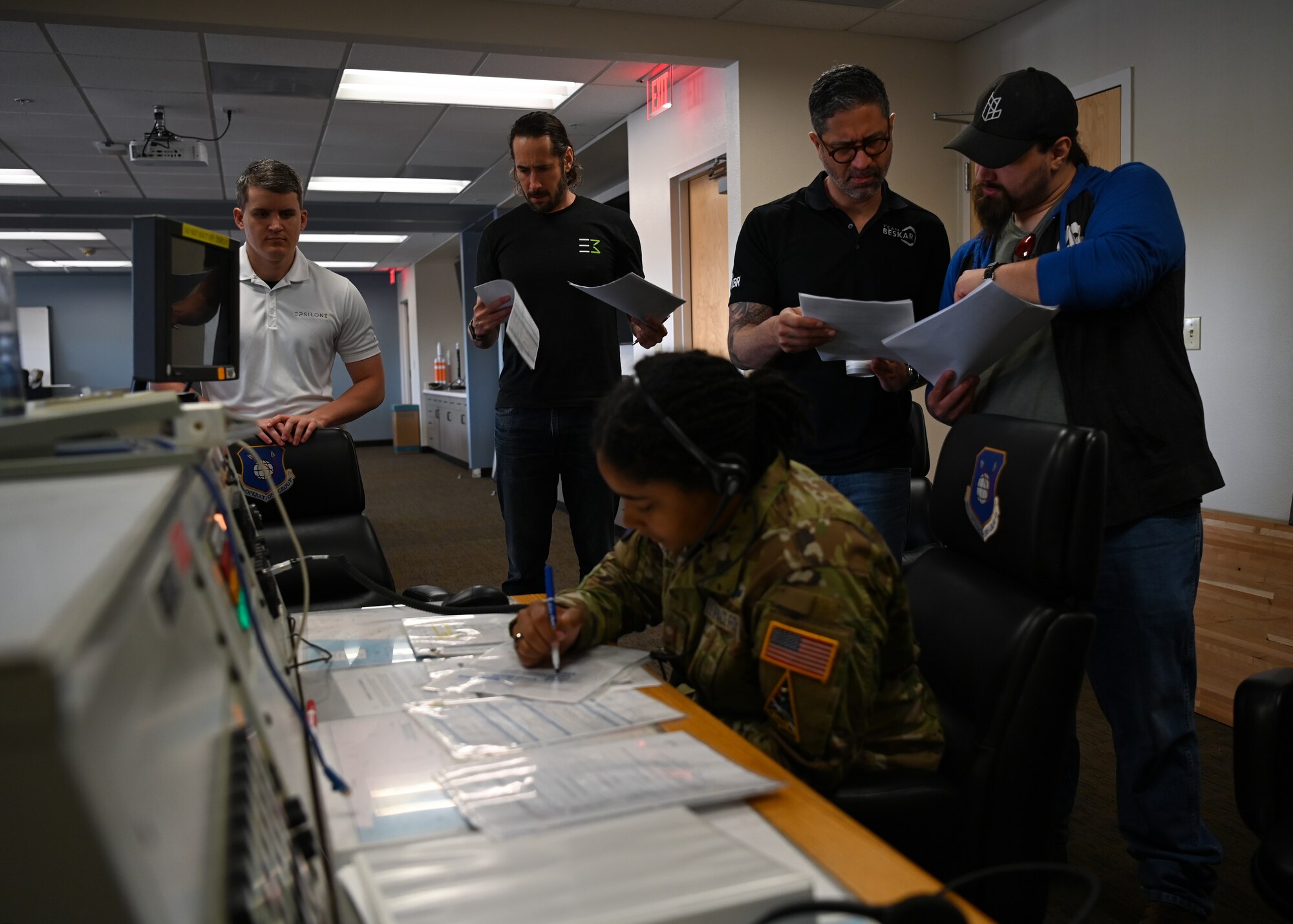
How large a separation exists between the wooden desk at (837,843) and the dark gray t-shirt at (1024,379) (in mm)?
935

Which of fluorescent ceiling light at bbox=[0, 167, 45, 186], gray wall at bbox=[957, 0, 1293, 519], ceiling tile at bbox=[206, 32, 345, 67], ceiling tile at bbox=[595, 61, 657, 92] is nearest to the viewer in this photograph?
gray wall at bbox=[957, 0, 1293, 519]

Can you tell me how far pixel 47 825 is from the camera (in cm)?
29

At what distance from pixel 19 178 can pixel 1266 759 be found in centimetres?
835

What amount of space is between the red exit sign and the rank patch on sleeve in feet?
14.1

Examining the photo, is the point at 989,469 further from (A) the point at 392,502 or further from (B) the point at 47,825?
(A) the point at 392,502

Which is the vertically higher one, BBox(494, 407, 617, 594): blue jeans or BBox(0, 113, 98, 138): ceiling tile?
BBox(0, 113, 98, 138): ceiling tile

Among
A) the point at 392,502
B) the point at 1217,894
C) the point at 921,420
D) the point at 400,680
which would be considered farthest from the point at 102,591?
the point at 392,502

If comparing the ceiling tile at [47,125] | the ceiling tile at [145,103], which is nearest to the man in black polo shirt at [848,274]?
the ceiling tile at [145,103]

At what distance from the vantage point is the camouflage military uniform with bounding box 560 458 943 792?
100 centimetres

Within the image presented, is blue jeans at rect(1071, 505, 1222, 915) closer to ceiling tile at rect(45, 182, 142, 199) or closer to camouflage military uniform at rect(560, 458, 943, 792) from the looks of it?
camouflage military uniform at rect(560, 458, 943, 792)

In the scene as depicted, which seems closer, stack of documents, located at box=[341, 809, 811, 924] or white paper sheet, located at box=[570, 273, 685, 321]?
stack of documents, located at box=[341, 809, 811, 924]

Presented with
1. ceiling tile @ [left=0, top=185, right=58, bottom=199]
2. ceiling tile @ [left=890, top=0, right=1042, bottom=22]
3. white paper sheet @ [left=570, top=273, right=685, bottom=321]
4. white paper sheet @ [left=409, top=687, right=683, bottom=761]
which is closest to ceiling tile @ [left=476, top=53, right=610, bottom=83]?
ceiling tile @ [left=890, top=0, right=1042, bottom=22]

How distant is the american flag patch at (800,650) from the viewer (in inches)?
39.3

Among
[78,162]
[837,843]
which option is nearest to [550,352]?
[837,843]
